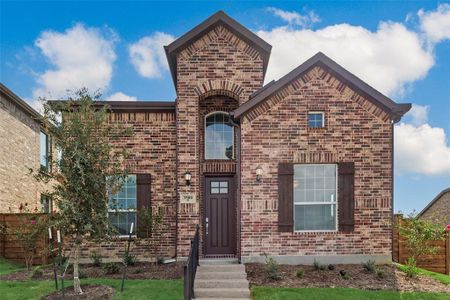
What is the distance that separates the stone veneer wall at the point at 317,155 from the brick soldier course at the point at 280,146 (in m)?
0.03

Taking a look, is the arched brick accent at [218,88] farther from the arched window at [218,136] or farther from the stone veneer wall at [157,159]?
the stone veneer wall at [157,159]

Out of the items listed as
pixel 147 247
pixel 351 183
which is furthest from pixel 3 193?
pixel 351 183

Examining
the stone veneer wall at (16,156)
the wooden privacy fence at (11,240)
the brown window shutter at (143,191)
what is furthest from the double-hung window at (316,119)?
the stone veneer wall at (16,156)

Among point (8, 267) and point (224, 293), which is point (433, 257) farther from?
point (8, 267)

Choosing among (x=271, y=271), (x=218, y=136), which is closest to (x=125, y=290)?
(x=271, y=271)

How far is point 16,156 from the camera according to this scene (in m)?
14.9

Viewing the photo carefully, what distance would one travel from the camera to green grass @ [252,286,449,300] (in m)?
7.62

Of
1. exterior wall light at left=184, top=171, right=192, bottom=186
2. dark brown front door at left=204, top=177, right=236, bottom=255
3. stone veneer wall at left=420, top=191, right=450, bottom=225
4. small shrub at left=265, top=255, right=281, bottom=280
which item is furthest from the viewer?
stone veneer wall at left=420, top=191, right=450, bottom=225

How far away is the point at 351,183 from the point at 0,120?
12.2 metres

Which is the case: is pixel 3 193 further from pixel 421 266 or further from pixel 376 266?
pixel 421 266

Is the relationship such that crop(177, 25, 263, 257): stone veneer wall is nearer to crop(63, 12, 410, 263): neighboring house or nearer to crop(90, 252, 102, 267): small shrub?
crop(63, 12, 410, 263): neighboring house

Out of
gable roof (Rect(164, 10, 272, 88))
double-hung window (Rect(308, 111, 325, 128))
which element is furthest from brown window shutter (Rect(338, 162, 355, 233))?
gable roof (Rect(164, 10, 272, 88))

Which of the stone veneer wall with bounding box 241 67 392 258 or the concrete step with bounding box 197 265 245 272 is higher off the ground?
the stone veneer wall with bounding box 241 67 392 258

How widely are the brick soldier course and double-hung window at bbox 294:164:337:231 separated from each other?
157 mm
